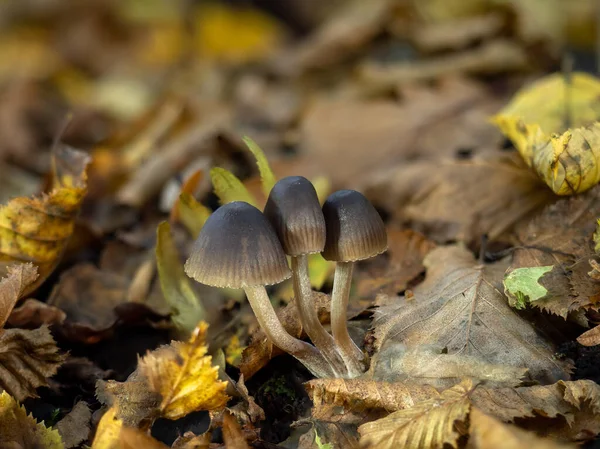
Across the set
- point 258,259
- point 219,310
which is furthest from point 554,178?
point 219,310

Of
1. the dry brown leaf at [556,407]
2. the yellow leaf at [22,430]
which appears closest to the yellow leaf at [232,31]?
the yellow leaf at [22,430]

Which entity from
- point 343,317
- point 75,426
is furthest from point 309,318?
point 75,426

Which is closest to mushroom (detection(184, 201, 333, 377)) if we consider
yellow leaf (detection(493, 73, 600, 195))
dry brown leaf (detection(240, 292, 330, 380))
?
dry brown leaf (detection(240, 292, 330, 380))

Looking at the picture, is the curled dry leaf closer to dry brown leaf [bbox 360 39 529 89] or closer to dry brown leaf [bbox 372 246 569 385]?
dry brown leaf [bbox 372 246 569 385]

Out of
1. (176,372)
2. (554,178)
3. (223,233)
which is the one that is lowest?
(176,372)

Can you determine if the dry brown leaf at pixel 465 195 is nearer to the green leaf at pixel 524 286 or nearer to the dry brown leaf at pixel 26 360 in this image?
the green leaf at pixel 524 286

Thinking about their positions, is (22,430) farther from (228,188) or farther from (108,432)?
(228,188)

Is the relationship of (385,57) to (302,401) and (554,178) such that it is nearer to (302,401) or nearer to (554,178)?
(554,178)
